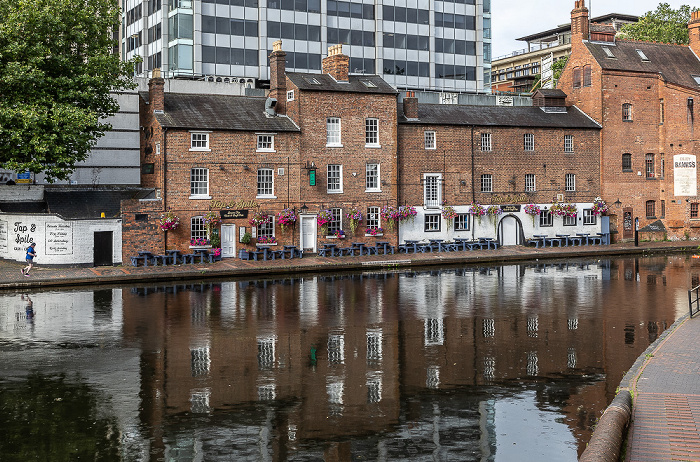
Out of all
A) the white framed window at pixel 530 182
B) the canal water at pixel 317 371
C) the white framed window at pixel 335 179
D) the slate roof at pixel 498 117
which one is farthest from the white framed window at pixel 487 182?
the canal water at pixel 317 371

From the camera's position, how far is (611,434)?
907 cm

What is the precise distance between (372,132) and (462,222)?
25.3 ft

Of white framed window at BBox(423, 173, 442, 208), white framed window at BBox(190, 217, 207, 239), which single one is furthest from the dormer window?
white framed window at BBox(190, 217, 207, 239)

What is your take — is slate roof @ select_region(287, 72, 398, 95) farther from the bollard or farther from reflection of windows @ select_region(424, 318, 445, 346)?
the bollard

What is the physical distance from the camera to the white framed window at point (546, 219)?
4566 centimetres

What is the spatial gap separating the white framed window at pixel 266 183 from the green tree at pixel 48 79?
28.1 feet

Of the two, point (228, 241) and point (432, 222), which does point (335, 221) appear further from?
point (432, 222)

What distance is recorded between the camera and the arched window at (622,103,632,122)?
48.6 metres

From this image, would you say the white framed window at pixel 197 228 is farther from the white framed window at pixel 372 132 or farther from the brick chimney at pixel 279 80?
the white framed window at pixel 372 132

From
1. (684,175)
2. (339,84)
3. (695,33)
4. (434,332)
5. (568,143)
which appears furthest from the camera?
(695,33)

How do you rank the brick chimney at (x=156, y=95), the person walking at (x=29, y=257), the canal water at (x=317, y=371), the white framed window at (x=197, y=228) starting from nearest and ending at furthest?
1. the canal water at (x=317, y=371)
2. the person walking at (x=29, y=257)
3. the white framed window at (x=197, y=228)
4. the brick chimney at (x=156, y=95)

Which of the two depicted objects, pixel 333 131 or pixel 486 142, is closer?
pixel 333 131

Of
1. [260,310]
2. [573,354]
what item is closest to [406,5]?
[260,310]

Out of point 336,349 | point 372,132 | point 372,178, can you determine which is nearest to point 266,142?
point 372,132
